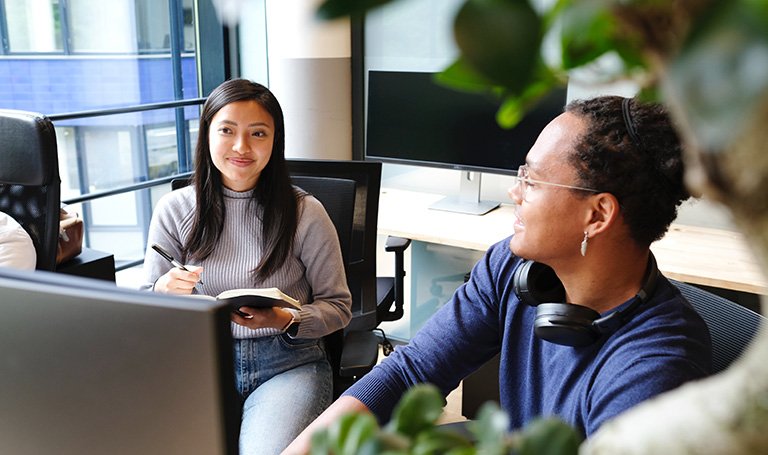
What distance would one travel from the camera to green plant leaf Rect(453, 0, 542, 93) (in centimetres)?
30

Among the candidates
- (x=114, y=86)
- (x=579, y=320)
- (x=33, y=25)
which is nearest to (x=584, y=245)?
(x=579, y=320)

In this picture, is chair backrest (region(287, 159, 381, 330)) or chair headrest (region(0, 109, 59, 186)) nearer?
chair headrest (region(0, 109, 59, 186))

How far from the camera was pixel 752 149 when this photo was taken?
0.26m

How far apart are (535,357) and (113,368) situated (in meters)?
0.89

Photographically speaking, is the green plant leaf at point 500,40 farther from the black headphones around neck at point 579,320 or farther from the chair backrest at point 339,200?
the chair backrest at point 339,200

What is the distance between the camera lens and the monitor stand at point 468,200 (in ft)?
10.4

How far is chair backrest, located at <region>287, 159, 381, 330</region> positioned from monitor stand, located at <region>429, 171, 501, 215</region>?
78 centimetres

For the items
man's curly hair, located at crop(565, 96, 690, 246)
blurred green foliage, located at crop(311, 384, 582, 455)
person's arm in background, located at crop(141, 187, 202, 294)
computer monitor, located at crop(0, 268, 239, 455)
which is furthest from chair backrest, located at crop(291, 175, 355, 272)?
blurred green foliage, located at crop(311, 384, 582, 455)

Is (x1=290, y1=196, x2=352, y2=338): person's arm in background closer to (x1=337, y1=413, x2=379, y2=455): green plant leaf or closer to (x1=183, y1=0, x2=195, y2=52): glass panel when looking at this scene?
(x1=337, y1=413, x2=379, y2=455): green plant leaf

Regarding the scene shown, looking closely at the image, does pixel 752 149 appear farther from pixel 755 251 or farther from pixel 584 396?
pixel 584 396

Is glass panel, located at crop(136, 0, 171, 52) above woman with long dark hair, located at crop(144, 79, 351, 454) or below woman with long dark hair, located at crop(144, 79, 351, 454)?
above

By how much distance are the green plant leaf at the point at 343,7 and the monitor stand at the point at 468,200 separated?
2.86 metres

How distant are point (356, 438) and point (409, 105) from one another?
2832 millimetres

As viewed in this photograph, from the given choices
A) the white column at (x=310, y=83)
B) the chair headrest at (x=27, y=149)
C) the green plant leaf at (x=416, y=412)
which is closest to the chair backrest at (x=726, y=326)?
the green plant leaf at (x=416, y=412)
